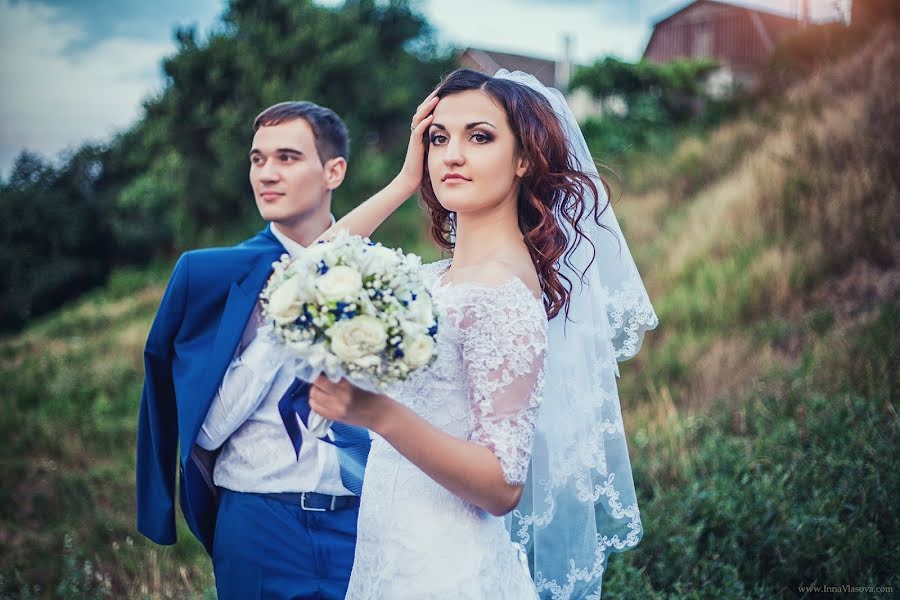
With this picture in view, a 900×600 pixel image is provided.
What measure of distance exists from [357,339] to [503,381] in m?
0.54

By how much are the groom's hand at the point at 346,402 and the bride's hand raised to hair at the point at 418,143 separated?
110 centimetres

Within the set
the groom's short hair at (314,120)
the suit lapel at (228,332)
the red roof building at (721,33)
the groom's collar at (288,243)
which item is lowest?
the suit lapel at (228,332)

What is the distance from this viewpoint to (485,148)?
2322 mm

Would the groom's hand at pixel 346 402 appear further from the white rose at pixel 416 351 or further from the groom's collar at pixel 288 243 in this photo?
the groom's collar at pixel 288 243

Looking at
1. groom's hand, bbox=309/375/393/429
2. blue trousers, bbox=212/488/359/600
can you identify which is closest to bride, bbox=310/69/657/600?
groom's hand, bbox=309/375/393/429

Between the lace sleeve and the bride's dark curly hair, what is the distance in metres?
0.44

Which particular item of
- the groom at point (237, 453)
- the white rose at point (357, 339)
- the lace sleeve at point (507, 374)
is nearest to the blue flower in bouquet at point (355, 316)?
the white rose at point (357, 339)

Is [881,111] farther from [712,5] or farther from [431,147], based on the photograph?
[712,5]

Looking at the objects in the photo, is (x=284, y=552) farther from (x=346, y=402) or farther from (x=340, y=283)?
(x=340, y=283)

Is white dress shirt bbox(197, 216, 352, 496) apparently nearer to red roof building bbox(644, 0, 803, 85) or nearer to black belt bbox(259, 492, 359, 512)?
black belt bbox(259, 492, 359, 512)

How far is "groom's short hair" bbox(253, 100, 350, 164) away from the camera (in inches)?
145

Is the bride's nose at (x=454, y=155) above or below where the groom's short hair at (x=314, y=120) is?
below

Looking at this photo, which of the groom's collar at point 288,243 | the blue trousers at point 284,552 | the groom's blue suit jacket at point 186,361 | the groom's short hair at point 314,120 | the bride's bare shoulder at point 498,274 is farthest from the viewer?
the groom's short hair at point 314,120

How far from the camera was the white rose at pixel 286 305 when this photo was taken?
1611mm
